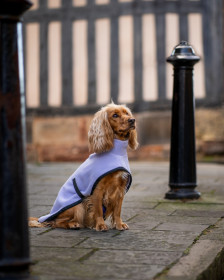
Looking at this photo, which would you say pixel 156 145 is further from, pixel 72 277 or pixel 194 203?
pixel 72 277

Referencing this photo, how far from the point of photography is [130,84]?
973cm

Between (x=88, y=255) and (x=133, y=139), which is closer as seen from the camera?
(x=88, y=255)

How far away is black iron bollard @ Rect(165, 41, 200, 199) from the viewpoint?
5.02 meters

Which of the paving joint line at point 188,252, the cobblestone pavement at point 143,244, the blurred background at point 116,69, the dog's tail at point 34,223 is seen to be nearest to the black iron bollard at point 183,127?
the cobblestone pavement at point 143,244

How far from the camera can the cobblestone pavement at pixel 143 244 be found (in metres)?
2.68

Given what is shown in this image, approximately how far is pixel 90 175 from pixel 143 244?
0.66 metres

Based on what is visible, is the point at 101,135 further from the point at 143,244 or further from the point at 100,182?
the point at 143,244

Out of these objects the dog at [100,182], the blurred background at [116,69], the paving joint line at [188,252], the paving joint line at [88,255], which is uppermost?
the blurred background at [116,69]

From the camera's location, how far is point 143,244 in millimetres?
3271

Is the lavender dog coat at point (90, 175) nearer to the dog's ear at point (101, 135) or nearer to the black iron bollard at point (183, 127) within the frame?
the dog's ear at point (101, 135)

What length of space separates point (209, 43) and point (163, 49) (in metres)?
0.74

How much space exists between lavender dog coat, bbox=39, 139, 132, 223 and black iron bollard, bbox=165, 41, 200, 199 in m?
1.29

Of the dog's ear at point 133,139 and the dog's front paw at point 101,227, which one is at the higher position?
the dog's ear at point 133,139

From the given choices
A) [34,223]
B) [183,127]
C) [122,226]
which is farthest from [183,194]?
[34,223]
